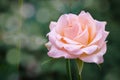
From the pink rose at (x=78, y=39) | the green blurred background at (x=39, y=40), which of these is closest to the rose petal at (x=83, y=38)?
the pink rose at (x=78, y=39)

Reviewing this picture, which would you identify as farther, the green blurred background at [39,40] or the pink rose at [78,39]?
the green blurred background at [39,40]

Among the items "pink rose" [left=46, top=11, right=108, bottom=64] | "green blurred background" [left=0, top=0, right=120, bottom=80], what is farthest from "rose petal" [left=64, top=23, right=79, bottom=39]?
"green blurred background" [left=0, top=0, right=120, bottom=80]

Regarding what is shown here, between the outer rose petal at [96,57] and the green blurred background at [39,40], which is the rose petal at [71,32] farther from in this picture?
the green blurred background at [39,40]

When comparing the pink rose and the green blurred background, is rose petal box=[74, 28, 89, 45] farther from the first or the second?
the green blurred background

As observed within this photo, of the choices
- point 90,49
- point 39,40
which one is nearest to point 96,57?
point 90,49

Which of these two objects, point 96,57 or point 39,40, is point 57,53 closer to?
point 96,57
